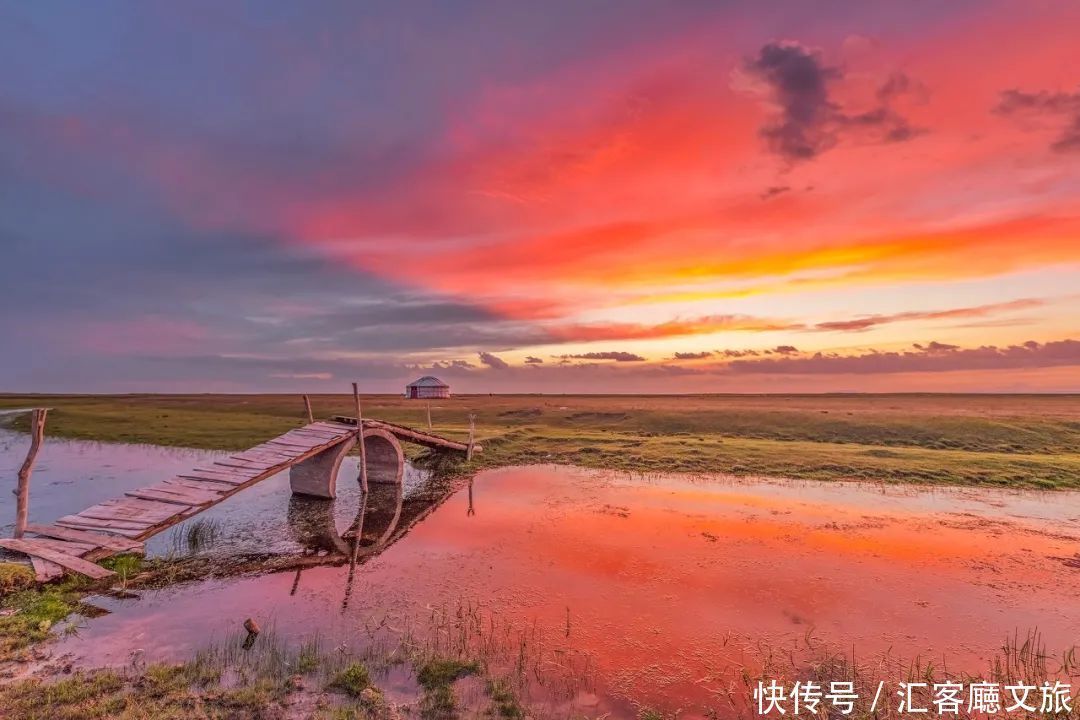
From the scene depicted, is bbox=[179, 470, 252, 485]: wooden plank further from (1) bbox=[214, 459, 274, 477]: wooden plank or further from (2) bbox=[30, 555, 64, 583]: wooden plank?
(2) bbox=[30, 555, 64, 583]: wooden plank

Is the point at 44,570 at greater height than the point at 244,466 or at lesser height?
lesser

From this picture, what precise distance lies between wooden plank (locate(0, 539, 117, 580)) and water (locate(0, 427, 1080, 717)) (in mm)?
1662

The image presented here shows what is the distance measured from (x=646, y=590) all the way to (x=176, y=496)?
1482 centimetres

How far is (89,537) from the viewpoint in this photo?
45.9 ft

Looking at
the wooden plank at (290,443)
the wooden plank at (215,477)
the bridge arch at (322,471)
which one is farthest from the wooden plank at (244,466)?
the bridge arch at (322,471)

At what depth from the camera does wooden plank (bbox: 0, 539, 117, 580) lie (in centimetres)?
1294

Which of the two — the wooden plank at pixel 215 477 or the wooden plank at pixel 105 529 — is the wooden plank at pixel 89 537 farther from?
the wooden plank at pixel 215 477

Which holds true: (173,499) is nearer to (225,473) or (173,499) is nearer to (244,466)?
(225,473)

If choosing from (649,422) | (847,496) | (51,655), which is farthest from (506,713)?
(649,422)

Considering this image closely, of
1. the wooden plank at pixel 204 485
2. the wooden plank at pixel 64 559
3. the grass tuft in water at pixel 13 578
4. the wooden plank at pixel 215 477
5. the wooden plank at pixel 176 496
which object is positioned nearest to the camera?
the grass tuft in water at pixel 13 578

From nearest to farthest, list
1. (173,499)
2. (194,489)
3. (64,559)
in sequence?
1. (64,559)
2. (173,499)
3. (194,489)

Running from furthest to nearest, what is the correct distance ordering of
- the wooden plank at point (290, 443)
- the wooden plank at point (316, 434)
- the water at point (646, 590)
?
the wooden plank at point (316, 434)
the wooden plank at point (290, 443)
the water at point (646, 590)

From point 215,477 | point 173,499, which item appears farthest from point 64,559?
point 215,477

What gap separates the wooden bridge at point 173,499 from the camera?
1344cm
